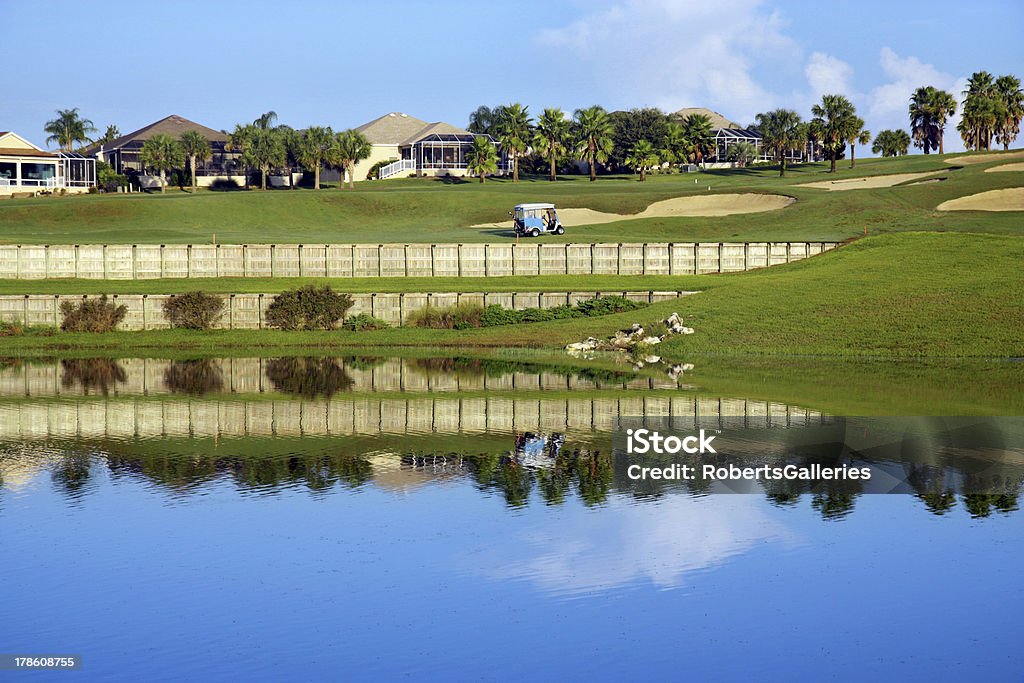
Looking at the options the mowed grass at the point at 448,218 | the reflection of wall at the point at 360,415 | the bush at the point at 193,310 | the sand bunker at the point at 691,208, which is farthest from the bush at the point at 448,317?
the sand bunker at the point at 691,208

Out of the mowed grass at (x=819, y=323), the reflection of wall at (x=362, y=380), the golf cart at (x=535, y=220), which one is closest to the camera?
the reflection of wall at (x=362, y=380)

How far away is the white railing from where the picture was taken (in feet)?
534

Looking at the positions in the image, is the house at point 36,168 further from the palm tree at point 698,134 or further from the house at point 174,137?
the palm tree at point 698,134

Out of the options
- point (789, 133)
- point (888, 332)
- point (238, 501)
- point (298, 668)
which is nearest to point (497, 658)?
point (298, 668)

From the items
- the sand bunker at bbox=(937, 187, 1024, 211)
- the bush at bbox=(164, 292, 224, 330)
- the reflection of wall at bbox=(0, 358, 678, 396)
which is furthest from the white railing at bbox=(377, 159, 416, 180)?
the reflection of wall at bbox=(0, 358, 678, 396)

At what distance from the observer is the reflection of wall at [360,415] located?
103ft

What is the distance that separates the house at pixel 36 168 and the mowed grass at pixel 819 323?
10428 centimetres

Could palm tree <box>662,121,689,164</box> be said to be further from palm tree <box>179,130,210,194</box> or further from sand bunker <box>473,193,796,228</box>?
sand bunker <box>473,193,796,228</box>

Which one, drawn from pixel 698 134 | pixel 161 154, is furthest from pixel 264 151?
pixel 698 134

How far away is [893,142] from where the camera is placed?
194750mm

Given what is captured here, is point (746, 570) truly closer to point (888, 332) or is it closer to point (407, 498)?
point (407, 498)

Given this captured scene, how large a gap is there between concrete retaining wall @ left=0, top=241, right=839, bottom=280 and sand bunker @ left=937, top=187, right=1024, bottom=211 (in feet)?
79.5

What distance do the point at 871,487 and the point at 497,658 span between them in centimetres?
1177

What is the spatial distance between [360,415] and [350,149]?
398 ft
